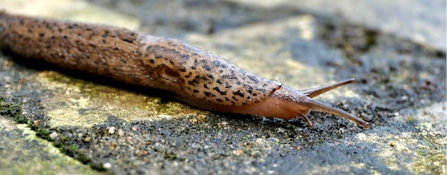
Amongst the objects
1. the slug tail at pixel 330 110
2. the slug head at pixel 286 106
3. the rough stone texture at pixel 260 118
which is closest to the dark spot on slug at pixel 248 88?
the slug head at pixel 286 106

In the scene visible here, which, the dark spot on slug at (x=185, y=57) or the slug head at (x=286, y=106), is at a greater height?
the dark spot on slug at (x=185, y=57)

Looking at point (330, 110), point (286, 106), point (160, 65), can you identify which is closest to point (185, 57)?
point (160, 65)

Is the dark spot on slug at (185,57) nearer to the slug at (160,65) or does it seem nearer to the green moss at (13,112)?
the slug at (160,65)

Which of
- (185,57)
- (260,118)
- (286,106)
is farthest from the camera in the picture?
(185,57)

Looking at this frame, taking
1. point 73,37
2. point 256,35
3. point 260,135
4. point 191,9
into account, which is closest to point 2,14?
point 73,37

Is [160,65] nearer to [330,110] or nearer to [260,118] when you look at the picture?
[260,118]

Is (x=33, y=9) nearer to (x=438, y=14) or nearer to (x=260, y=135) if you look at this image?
(x=260, y=135)

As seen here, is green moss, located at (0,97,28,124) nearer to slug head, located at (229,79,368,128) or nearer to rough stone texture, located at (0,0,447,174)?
rough stone texture, located at (0,0,447,174)
